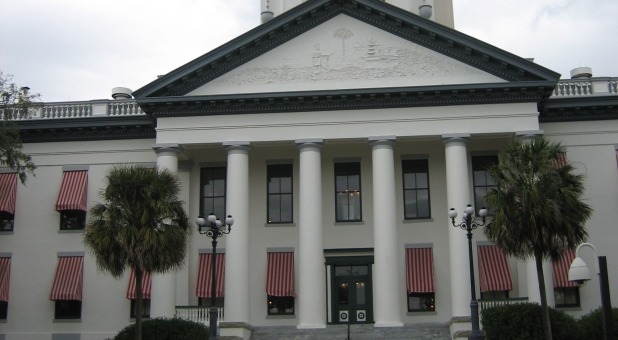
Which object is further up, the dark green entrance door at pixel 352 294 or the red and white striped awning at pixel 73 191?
the red and white striped awning at pixel 73 191

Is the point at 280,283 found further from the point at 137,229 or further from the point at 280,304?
the point at 137,229

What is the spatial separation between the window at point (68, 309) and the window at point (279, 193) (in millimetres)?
9405

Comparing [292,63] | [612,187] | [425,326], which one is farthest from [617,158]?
[292,63]

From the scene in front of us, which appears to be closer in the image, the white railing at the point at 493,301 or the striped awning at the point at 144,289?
the white railing at the point at 493,301

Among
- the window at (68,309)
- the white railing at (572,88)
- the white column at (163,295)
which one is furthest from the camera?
the window at (68,309)

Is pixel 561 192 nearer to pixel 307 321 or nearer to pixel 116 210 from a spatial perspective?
pixel 307 321

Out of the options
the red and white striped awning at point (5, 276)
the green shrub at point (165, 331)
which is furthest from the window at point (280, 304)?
the red and white striped awning at point (5, 276)

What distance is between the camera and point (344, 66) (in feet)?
116

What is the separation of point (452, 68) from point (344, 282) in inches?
407

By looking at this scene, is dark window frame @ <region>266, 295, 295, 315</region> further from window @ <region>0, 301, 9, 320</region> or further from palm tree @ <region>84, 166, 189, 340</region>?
window @ <region>0, 301, 9, 320</region>

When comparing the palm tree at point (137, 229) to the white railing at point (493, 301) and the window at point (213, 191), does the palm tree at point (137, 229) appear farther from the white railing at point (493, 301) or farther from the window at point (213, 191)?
the white railing at point (493, 301)

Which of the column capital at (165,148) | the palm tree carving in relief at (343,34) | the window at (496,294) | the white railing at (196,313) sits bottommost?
the white railing at (196,313)

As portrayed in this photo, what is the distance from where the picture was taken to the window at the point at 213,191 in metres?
38.0

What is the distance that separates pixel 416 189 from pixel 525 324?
32.4 ft
